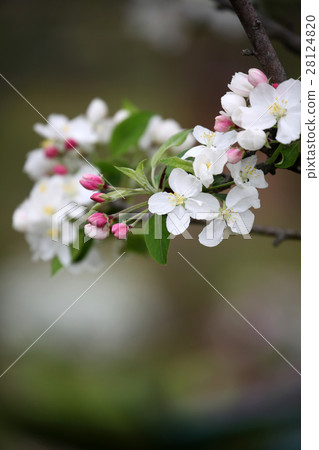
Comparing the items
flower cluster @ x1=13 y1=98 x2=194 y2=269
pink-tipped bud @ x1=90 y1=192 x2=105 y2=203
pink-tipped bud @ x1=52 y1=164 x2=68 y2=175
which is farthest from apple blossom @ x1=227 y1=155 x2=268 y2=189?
pink-tipped bud @ x1=52 y1=164 x2=68 y2=175

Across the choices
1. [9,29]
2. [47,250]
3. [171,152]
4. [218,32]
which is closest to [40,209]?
[47,250]

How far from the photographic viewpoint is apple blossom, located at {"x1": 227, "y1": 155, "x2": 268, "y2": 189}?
37 cm

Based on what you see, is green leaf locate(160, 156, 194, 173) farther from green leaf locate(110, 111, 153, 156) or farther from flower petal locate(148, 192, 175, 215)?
green leaf locate(110, 111, 153, 156)

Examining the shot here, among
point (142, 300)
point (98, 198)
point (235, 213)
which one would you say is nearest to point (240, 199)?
point (235, 213)

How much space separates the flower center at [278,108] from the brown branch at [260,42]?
4cm

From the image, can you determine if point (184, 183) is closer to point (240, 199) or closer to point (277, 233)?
point (240, 199)

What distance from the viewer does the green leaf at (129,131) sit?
644 millimetres

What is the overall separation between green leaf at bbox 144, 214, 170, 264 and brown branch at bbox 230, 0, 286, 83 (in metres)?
0.15

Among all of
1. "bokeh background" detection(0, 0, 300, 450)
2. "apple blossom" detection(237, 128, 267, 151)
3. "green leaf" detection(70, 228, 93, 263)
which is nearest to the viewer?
"apple blossom" detection(237, 128, 267, 151)

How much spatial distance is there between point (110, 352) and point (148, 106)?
2.41ft

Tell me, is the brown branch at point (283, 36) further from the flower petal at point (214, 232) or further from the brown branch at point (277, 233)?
the flower petal at point (214, 232)

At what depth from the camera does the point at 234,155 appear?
36 centimetres

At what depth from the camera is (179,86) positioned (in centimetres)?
147
